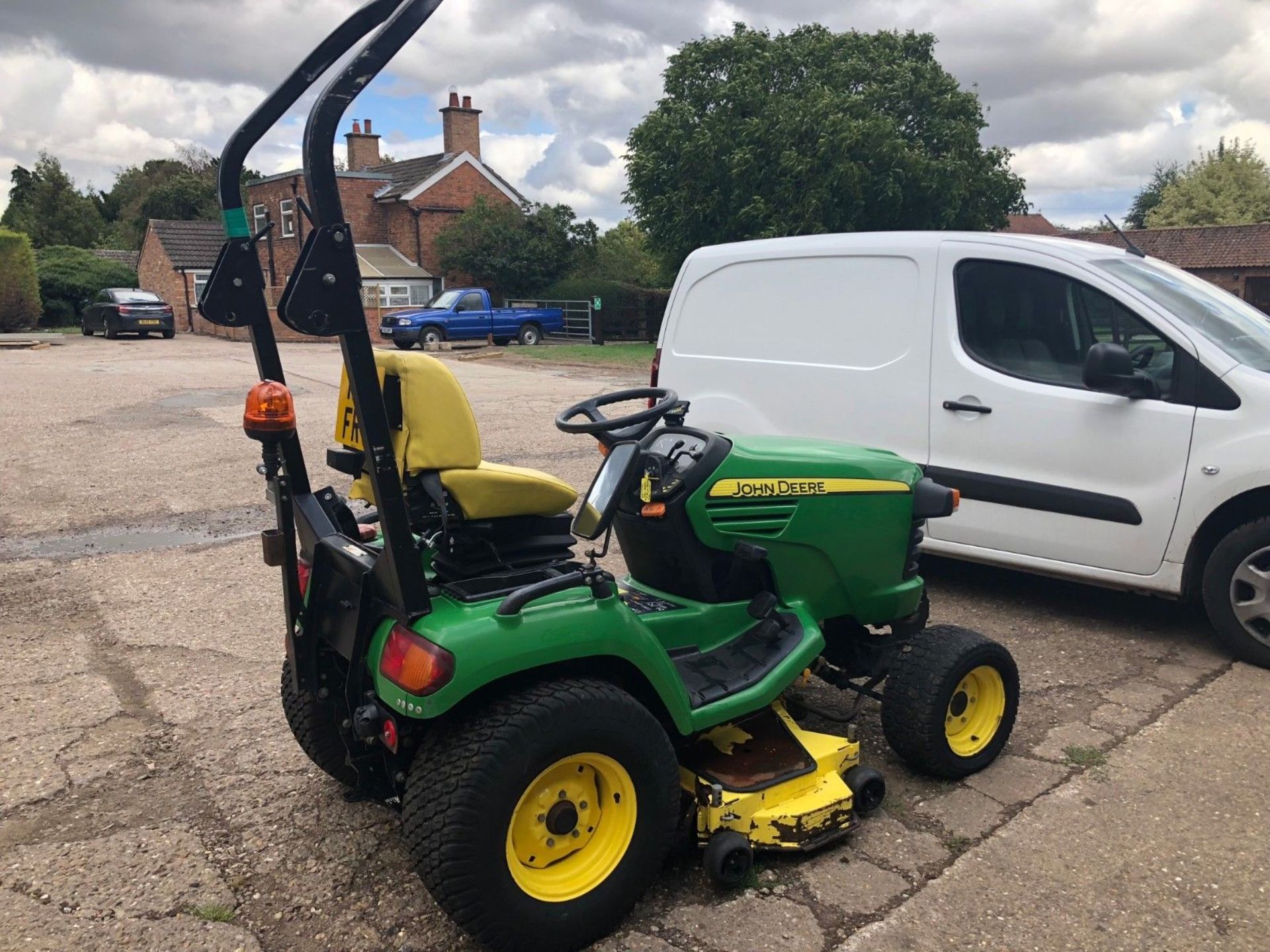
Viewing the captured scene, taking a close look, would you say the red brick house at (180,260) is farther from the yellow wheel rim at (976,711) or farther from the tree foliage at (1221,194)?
the tree foliage at (1221,194)

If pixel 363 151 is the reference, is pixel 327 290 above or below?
below

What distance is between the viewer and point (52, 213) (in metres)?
53.6

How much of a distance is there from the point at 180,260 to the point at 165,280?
134cm

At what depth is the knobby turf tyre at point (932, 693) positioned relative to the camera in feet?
11.4

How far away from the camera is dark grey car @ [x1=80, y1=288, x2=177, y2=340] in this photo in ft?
92.5

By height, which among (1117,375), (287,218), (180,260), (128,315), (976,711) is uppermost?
(287,218)

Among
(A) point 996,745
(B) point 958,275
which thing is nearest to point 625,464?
(A) point 996,745

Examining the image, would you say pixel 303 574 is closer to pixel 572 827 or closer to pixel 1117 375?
pixel 572 827

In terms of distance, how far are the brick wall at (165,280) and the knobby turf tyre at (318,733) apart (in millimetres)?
35032

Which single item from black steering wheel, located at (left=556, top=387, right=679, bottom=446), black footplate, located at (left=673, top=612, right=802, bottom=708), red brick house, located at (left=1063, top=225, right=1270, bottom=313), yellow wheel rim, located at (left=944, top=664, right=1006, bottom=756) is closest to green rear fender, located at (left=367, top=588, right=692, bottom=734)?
black footplate, located at (left=673, top=612, right=802, bottom=708)

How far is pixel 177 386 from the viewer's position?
15.6 metres

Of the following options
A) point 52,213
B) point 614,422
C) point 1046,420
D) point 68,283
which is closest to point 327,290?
point 614,422

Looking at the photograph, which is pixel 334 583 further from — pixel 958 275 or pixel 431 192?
pixel 431 192

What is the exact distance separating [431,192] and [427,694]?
3706cm
